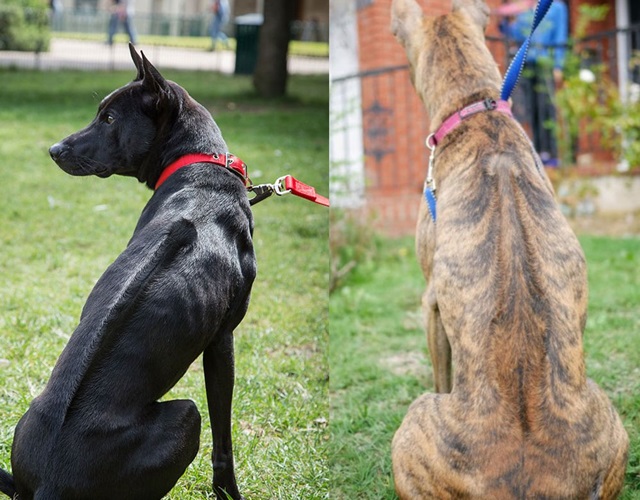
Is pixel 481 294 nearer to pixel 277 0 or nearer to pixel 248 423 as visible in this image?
pixel 248 423

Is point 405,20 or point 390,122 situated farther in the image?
point 390,122

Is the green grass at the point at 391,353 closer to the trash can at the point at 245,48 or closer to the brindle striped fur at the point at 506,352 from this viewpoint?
the brindle striped fur at the point at 506,352

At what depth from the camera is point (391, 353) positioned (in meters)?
5.57

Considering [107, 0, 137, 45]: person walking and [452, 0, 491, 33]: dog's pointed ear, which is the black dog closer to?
[452, 0, 491, 33]: dog's pointed ear

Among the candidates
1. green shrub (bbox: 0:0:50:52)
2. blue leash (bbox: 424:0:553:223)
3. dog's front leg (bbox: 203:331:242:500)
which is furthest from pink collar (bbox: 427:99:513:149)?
green shrub (bbox: 0:0:50:52)

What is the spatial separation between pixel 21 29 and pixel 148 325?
1731 centimetres

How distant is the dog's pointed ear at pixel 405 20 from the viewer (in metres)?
4.12

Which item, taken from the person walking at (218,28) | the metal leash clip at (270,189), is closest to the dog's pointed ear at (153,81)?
the metal leash clip at (270,189)

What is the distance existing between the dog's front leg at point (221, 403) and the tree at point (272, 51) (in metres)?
12.5

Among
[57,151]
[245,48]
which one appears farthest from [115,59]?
[57,151]

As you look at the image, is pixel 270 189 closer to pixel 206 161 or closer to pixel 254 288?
pixel 206 161

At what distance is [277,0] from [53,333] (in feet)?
38.3

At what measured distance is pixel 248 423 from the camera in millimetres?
3959

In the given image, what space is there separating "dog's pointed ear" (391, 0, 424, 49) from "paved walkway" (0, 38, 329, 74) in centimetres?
1399
